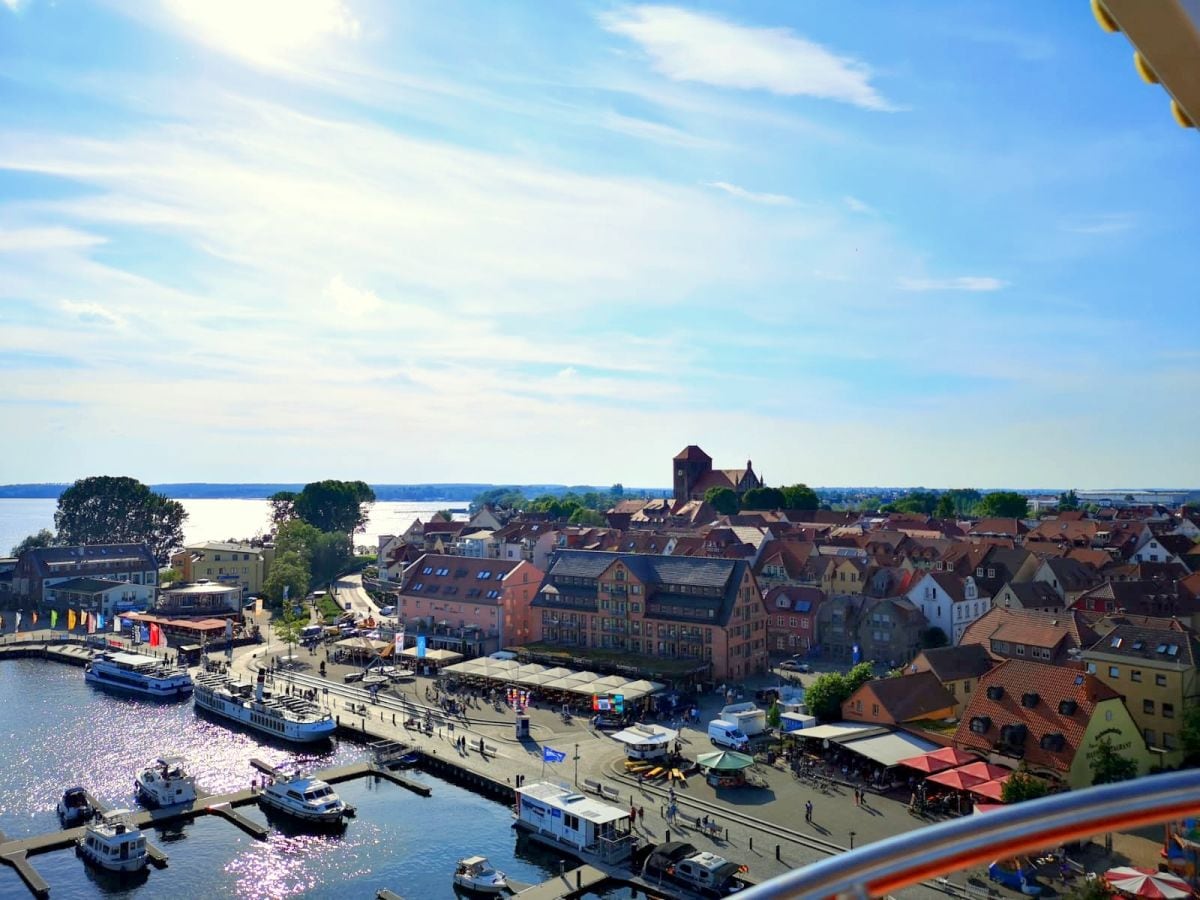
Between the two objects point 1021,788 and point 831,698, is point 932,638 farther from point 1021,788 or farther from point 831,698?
point 1021,788

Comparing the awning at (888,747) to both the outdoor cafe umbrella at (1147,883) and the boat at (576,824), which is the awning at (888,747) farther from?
the outdoor cafe umbrella at (1147,883)

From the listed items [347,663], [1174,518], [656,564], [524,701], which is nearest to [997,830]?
[524,701]

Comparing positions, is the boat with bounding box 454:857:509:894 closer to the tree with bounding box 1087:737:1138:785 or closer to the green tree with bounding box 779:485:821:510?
the tree with bounding box 1087:737:1138:785

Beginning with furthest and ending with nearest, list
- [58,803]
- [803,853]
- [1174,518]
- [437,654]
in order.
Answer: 1. [1174,518]
2. [437,654]
3. [58,803]
4. [803,853]

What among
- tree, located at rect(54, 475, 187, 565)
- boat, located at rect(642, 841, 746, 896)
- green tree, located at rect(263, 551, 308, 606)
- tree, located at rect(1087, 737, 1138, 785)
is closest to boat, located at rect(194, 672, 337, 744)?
boat, located at rect(642, 841, 746, 896)

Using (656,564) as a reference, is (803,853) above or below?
below

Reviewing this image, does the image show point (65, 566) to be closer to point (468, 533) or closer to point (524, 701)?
point (468, 533)

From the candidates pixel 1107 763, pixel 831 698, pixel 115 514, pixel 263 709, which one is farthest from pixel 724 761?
pixel 115 514

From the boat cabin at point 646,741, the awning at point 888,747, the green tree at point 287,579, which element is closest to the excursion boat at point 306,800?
the boat cabin at point 646,741
